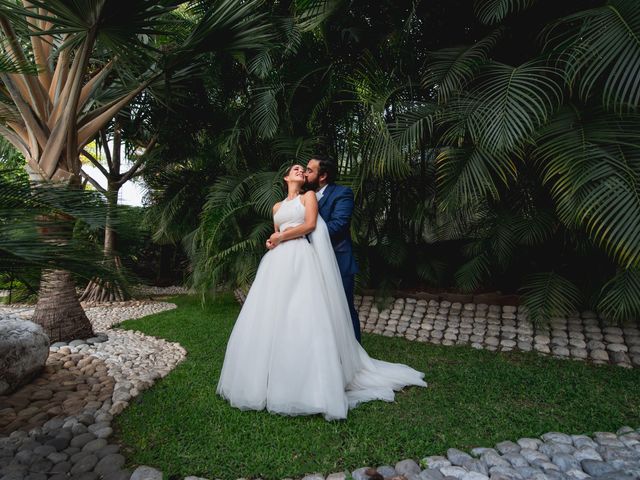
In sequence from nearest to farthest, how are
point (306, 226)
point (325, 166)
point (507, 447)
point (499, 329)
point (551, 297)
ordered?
point (507, 447), point (306, 226), point (325, 166), point (551, 297), point (499, 329)

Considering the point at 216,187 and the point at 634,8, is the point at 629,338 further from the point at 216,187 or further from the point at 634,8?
the point at 216,187

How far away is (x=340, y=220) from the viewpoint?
343 centimetres

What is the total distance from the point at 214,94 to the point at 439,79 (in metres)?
4.90

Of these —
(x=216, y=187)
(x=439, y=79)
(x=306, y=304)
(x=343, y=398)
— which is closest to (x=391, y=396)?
(x=343, y=398)

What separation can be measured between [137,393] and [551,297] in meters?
4.61

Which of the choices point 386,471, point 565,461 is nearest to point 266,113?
point 386,471

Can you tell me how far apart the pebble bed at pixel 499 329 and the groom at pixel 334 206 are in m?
2.16

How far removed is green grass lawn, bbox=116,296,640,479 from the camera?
224 centimetres

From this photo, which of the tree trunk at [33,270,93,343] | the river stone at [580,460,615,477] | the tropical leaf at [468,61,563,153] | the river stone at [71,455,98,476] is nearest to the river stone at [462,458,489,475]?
the river stone at [580,460,615,477]

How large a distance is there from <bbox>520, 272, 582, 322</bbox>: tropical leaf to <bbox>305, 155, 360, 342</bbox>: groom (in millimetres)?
2583

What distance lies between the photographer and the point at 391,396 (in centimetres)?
309

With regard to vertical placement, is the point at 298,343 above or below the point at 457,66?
below

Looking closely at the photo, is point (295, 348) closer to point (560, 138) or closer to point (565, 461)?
point (565, 461)

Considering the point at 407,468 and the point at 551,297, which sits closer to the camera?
the point at 407,468
